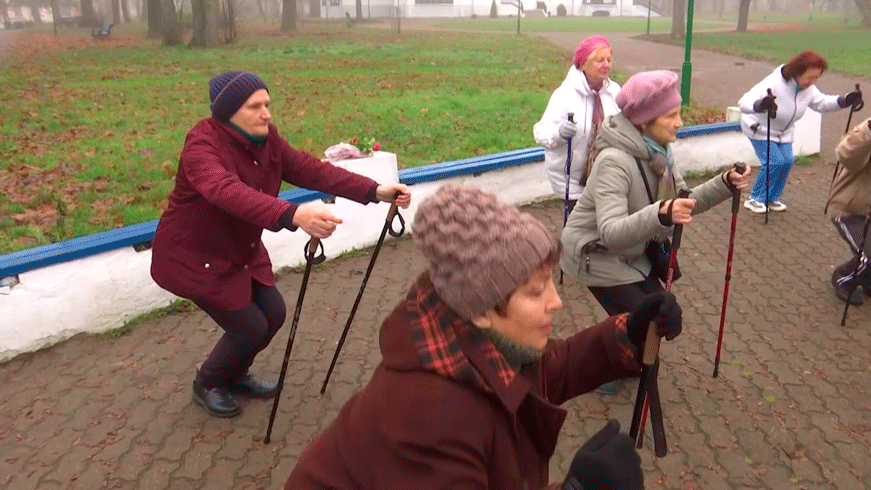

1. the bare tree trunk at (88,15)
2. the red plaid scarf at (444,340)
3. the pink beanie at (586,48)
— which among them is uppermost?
the bare tree trunk at (88,15)

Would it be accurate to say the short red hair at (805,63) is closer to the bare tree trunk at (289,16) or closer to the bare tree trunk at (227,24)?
the bare tree trunk at (227,24)

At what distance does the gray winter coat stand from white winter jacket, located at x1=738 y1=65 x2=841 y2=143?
3845 millimetres

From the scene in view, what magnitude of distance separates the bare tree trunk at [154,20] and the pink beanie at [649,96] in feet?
109

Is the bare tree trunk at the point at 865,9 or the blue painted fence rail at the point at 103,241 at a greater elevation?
the bare tree trunk at the point at 865,9

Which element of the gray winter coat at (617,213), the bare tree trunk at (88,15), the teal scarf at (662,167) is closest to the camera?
the gray winter coat at (617,213)

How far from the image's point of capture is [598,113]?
18.1ft

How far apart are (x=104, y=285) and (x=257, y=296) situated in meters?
1.71

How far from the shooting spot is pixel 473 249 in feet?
5.92

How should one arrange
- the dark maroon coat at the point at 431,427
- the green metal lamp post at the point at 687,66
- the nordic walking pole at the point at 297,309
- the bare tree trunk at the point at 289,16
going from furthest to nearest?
the bare tree trunk at the point at 289,16 → the green metal lamp post at the point at 687,66 → the nordic walking pole at the point at 297,309 → the dark maroon coat at the point at 431,427

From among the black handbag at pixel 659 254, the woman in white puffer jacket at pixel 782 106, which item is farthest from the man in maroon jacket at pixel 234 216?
the woman in white puffer jacket at pixel 782 106

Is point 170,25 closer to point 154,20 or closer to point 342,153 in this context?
point 154,20

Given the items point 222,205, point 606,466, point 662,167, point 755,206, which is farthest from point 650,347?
point 755,206

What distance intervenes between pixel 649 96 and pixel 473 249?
212 centimetres

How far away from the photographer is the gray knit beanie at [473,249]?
71.2 inches
